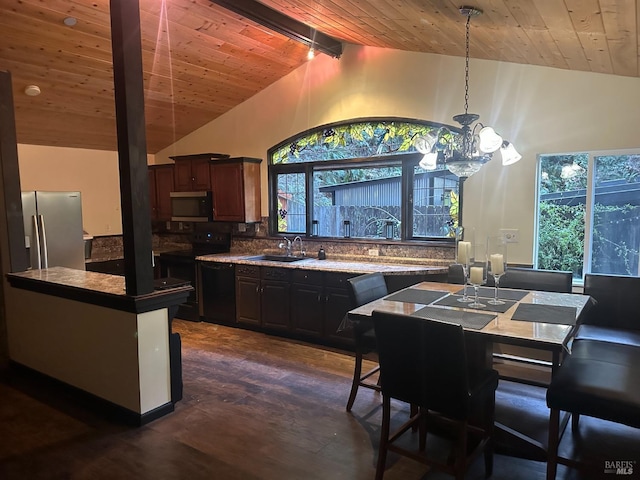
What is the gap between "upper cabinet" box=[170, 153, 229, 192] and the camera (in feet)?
18.6

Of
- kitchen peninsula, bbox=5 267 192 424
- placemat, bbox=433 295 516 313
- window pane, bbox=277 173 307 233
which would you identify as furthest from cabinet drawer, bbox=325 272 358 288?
kitchen peninsula, bbox=5 267 192 424

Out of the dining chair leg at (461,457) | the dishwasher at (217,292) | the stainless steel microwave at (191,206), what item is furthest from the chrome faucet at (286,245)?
the dining chair leg at (461,457)

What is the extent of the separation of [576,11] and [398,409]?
2655 millimetres

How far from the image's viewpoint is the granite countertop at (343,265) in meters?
4.12

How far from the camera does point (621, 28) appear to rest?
2.29 metres

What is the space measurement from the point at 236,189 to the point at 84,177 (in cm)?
219

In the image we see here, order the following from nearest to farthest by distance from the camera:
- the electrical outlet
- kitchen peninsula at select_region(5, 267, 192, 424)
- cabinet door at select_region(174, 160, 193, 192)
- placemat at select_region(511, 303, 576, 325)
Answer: placemat at select_region(511, 303, 576, 325) < kitchen peninsula at select_region(5, 267, 192, 424) < the electrical outlet < cabinet door at select_region(174, 160, 193, 192)

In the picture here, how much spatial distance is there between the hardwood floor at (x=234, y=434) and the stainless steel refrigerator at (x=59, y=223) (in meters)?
1.46

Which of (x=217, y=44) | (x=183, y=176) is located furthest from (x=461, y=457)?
(x=183, y=176)

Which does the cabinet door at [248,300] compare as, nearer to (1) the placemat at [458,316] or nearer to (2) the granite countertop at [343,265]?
(2) the granite countertop at [343,265]

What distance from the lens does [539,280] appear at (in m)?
3.42

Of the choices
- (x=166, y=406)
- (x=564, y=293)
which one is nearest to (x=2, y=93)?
(x=166, y=406)

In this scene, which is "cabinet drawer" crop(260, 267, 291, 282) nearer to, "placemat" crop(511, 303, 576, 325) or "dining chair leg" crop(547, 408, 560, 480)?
"placemat" crop(511, 303, 576, 325)

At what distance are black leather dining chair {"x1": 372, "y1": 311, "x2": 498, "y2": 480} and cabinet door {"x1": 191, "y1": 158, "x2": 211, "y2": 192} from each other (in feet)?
13.2
